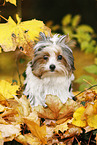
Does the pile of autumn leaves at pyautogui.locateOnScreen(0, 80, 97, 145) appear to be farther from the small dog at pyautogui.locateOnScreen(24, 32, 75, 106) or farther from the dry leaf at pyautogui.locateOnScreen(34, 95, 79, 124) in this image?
the small dog at pyautogui.locateOnScreen(24, 32, 75, 106)

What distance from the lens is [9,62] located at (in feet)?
26.4

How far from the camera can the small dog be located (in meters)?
2.56

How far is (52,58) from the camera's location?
2580mm

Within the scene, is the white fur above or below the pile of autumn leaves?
A: above

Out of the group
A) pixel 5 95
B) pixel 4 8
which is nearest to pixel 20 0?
pixel 4 8

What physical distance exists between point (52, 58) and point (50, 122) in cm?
82

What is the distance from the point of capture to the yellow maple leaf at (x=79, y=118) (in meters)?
1.88

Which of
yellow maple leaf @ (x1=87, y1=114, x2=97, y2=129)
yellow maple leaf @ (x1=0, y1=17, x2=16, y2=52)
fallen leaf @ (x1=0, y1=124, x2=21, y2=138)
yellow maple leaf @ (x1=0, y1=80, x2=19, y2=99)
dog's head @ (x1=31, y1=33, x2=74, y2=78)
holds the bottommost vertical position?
fallen leaf @ (x1=0, y1=124, x2=21, y2=138)

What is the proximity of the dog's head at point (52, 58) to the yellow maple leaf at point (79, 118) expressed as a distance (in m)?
0.73

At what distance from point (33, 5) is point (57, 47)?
6629mm

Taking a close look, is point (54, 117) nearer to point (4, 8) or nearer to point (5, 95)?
point (5, 95)

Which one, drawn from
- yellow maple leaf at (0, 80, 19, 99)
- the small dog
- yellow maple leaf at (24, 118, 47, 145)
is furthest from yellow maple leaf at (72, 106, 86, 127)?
yellow maple leaf at (0, 80, 19, 99)

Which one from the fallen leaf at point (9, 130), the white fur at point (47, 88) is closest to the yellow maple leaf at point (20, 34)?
the white fur at point (47, 88)

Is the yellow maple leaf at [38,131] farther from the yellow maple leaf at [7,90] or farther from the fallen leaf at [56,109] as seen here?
the yellow maple leaf at [7,90]
